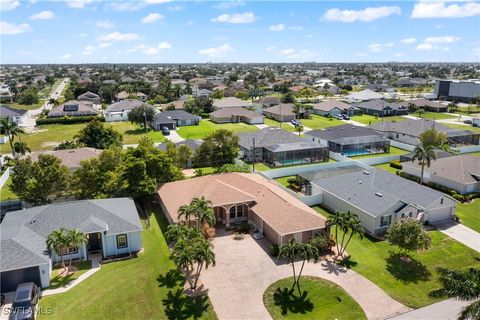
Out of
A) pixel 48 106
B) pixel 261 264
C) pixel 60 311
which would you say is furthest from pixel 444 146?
pixel 48 106

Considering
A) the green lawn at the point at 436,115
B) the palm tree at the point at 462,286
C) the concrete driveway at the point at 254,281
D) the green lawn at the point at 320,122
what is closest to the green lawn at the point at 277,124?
the green lawn at the point at 320,122

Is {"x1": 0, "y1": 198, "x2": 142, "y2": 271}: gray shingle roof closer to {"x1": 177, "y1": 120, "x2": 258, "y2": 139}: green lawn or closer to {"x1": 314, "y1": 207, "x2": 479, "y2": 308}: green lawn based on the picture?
{"x1": 314, "y1": 207, "x2": 479, "y2": 308}: green lawn

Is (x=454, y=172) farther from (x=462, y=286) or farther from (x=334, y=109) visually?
(x=334, y=109)

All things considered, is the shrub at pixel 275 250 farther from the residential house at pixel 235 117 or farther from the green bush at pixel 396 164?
the residential house at pixel 235 117

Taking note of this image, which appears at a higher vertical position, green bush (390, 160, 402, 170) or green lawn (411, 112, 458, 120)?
green lawn (411, 112, 458, 120)

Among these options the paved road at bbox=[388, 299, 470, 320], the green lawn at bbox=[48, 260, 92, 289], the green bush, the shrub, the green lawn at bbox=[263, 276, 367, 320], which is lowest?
the paved road at bbox=[388, 299, 470, 320]

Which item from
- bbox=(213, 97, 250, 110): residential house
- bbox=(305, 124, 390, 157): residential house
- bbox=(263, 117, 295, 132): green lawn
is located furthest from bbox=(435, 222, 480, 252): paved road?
bbox=(213, 97, 250, 110): residential house

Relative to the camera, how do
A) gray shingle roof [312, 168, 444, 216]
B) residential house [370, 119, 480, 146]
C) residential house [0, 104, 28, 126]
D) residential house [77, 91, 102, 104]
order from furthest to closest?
1. residential house [77, 91, 102, 104]
2. residential house [0, 104, 28, 126]
3. residential house [370, 119, 480, 146]
4. gray shingle roof [312, 168, 444, 216]
